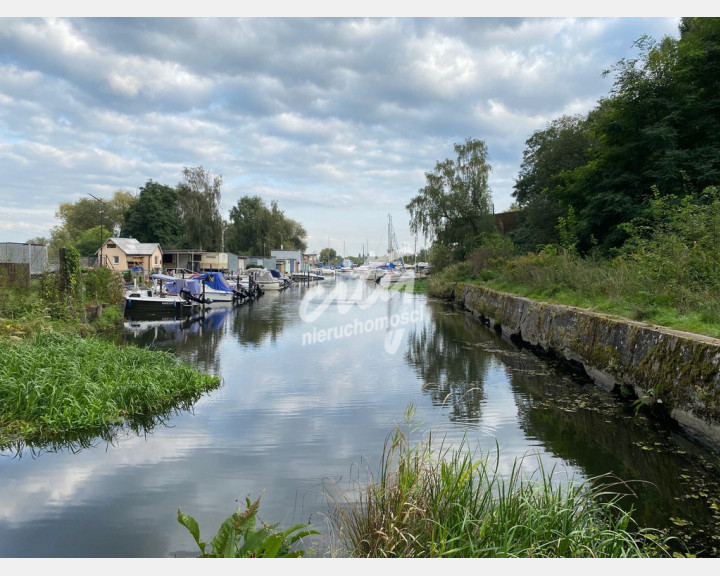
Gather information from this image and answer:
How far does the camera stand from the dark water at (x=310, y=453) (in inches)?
197

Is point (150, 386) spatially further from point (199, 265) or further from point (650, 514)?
point (199, 265)

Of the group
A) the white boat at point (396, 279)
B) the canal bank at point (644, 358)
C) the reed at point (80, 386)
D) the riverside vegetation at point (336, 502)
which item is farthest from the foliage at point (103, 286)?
the white boat at point (396, 279)

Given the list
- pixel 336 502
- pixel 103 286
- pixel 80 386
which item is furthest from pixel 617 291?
pixel 103 286

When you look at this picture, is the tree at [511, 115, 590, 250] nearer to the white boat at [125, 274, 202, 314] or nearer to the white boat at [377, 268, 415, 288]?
the white boat at [125, 274, 202, 314]

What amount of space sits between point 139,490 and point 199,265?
58.4 meters

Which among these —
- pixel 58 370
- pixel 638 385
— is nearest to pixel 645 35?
pixel 638 385

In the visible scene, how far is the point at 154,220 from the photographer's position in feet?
221

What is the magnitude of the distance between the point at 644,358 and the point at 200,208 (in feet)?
214

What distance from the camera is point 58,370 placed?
862 centimetres

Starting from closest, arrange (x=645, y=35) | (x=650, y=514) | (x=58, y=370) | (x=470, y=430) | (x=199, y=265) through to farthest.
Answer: (x=650, y=514)
(x=470, y=430)
(x=58, y=370)
(x=645, y=35)
(x=199, y=265)

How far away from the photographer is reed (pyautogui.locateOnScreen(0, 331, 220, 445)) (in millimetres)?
7434

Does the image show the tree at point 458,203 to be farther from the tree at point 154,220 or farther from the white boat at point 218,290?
the tree at point 154,220

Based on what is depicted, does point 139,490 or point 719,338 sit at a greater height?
point 719,338

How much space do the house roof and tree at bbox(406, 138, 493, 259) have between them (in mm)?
28784
